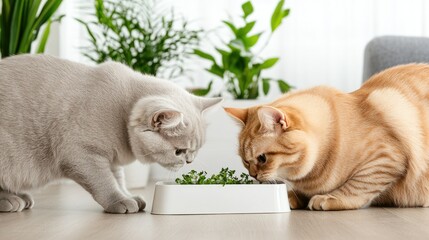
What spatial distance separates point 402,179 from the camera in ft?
7.20

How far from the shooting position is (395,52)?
10.9 ft

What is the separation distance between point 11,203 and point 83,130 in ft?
1.17

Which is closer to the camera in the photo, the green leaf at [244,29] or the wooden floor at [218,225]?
the wooden floor at [218,225]

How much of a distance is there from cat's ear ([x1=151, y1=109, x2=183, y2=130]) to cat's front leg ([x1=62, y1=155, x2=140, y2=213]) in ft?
0.69

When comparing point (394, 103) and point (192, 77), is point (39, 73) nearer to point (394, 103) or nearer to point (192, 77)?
point (394, 103)

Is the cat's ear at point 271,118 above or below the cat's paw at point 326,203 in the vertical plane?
above

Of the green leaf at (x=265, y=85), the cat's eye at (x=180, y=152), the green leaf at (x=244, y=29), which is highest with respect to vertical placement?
the green leaf at (x=244, y=29)

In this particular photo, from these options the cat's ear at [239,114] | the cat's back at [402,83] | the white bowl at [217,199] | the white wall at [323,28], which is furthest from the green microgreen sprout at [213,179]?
the white wall at [323,28]

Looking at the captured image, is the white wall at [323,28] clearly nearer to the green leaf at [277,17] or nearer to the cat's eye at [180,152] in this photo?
the green leaf at [277,17]

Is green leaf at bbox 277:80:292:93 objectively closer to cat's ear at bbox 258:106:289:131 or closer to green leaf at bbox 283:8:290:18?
green leaf at bbox 283:8:290:18

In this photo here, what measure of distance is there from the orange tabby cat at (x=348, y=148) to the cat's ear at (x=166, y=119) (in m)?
0.23

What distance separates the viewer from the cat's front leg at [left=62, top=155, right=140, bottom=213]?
6.97ft

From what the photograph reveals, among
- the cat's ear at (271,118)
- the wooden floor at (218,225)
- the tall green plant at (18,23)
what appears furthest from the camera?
the tall green plant at (18,23)

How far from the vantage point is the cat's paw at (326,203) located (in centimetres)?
215
